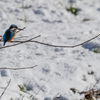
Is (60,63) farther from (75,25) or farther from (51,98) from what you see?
(75,25)

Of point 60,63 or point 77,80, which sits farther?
point 60,63

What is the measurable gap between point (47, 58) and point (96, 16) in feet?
8.32

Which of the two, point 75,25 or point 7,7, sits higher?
point 7,7

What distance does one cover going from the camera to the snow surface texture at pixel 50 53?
255 cm

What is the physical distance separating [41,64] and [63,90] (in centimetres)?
60

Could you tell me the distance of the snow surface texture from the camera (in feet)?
8.37

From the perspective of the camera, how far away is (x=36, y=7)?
523cm

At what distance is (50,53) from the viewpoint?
134 inches

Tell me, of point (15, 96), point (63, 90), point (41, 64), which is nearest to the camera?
point (15, 96)

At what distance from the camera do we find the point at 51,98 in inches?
93.8

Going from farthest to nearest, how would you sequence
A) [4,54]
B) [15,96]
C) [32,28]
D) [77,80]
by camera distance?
[32,28], [4,54], [77,80], [15,96]

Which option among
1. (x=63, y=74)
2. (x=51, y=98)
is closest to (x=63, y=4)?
(x=63, y=74)

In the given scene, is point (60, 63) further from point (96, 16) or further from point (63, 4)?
point (63, 4)

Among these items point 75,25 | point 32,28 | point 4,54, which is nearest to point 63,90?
point 4,54
